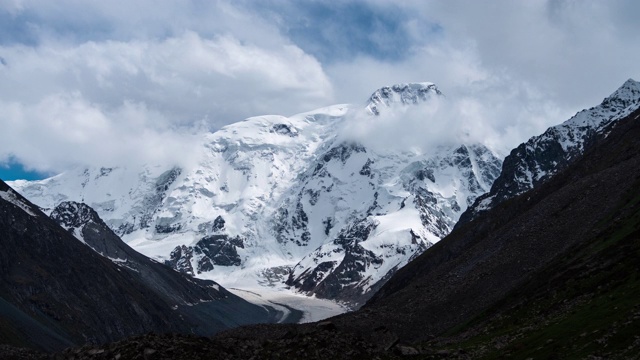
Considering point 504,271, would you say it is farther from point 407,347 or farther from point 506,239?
point 407,347

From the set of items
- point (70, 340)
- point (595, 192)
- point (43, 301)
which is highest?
point (43, 301)

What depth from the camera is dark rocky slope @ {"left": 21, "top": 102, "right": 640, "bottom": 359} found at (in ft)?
197

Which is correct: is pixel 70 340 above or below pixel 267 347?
above

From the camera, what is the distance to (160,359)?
59719mm

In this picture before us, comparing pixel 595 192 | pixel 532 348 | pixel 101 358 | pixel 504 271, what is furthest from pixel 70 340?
pixel 532 348

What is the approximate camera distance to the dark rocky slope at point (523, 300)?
60.2 meters

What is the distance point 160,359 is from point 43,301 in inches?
5669

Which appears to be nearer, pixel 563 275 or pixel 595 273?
pixel 595 273

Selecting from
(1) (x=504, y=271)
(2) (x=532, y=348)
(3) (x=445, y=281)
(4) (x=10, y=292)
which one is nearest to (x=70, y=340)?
(4) (x=10, y=292)

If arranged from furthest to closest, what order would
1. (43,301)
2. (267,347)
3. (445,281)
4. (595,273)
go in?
(43,301)
(445,281)
(595,273)
(267,347)

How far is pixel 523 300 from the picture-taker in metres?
90.1

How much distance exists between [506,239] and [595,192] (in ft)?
52.1

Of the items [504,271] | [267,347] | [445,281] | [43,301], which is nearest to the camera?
[267,347]

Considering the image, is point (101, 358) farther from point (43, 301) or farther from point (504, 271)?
point (43, 301)
